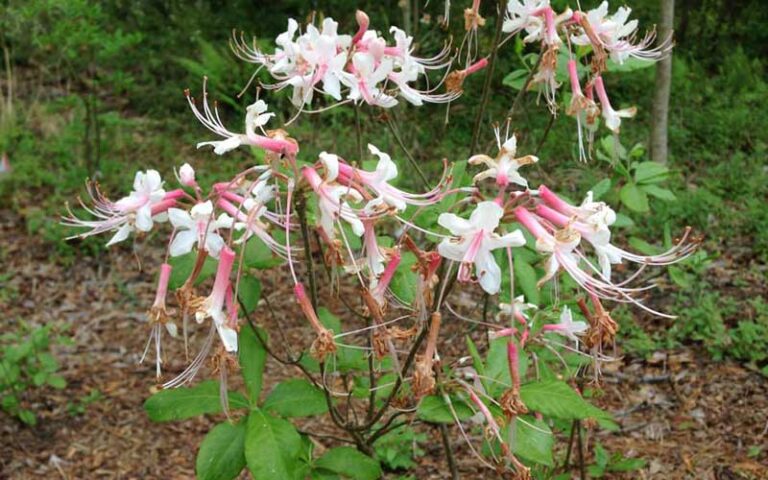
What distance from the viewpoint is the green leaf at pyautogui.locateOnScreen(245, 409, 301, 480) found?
149 cm

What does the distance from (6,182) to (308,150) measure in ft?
6.32

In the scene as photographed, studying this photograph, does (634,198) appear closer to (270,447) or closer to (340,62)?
(340,62)

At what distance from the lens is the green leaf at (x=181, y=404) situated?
1642 mm

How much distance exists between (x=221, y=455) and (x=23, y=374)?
90.8 inches

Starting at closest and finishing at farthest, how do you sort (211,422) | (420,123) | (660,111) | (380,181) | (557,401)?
(380,181) < (557,401) < (211,422) < (660,111) < (420,123)

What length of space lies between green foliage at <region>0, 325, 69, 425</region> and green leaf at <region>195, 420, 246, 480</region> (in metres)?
1.85

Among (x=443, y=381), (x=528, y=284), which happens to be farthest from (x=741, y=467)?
(x=443, y=381)

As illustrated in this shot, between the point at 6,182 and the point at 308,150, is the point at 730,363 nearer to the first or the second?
the point at 308,150

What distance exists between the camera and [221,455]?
5.24 feet

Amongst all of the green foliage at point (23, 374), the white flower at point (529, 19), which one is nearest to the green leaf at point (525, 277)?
the white flower at point (529, 19)

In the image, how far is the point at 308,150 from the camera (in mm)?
5578

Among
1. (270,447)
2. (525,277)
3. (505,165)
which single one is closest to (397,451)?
(525,277)

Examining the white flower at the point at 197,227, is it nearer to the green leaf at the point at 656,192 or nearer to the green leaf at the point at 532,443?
the green leaf at the point at 532,443

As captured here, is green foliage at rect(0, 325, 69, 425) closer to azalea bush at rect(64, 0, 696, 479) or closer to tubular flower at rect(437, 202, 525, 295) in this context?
azalea bush at rect(64, 0, 696, 479)
